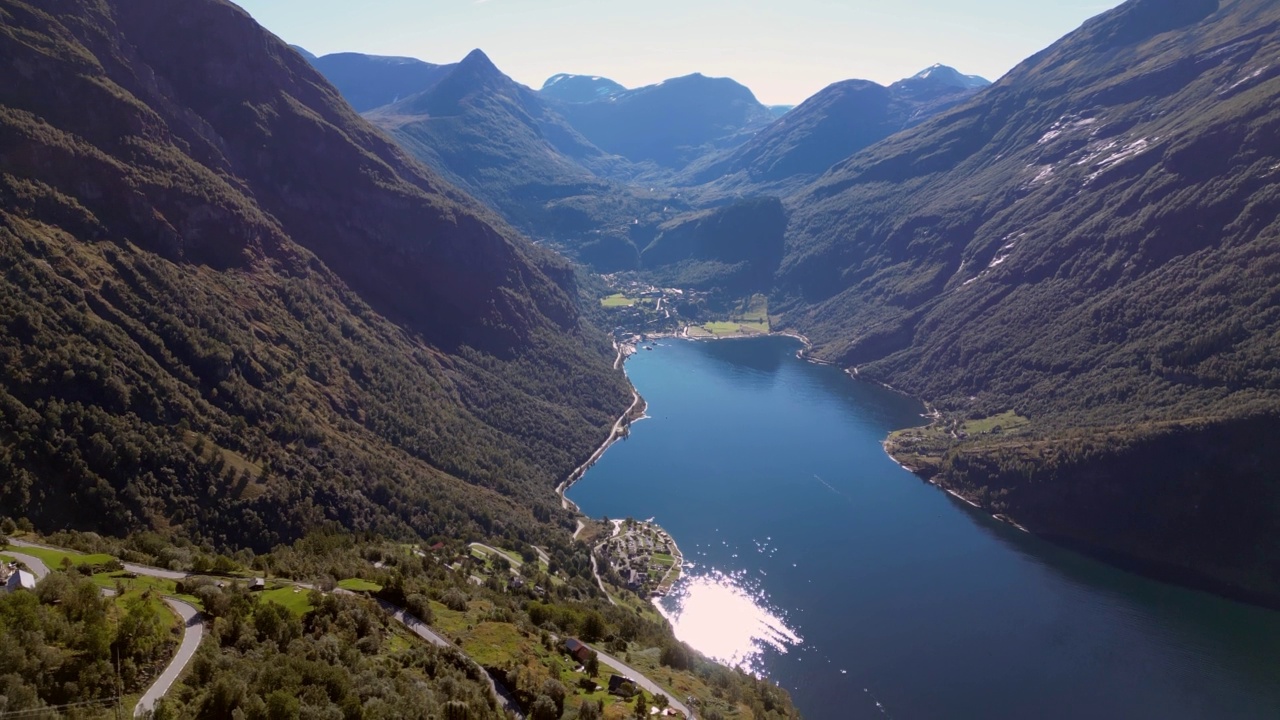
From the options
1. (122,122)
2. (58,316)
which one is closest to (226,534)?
(58,316)

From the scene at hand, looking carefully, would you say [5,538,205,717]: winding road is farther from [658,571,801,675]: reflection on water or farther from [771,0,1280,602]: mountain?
[771,0,1280,602]: mountain

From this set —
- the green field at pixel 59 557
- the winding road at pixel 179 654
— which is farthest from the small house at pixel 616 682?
the green field at pixel 59 557

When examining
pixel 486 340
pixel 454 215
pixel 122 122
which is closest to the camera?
pixel 122 122

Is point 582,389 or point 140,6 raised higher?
point 140,6

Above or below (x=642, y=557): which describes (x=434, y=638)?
above

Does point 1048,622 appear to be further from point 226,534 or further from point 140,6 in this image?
point 140,6

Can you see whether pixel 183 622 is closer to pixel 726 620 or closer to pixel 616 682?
pixel 616 682

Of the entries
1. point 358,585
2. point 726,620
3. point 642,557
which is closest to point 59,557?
point 358,585

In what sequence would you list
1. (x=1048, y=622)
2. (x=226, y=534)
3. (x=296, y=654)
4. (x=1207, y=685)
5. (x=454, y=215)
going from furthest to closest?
1. (x=454, y=215)
2. (x=1048, y=622)
3. (x=1207, y=685)
4. (x=226, y=534)
5. (x=296, y=654)
